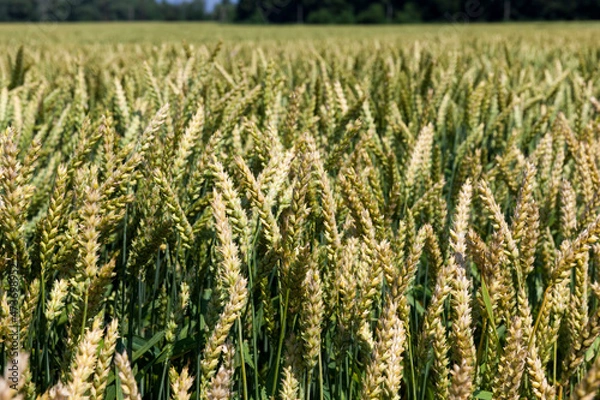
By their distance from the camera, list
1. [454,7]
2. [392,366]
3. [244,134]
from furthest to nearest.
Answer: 1. [454,7]
2. [244,134]
3. [392,366]

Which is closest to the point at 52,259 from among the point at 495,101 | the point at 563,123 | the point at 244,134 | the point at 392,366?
the point at 392,366

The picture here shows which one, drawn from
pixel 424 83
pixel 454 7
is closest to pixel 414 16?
pixel 454 7

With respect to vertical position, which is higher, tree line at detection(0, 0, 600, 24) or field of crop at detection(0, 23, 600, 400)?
tree line at detection(0, 0, 600, 24)

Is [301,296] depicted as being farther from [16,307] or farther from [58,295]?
[16,307]

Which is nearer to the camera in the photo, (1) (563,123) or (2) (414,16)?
(1) (563,123)

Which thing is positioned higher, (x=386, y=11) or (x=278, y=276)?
(x=386, y=11)

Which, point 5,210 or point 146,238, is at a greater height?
point 5,210

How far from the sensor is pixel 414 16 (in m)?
54.4

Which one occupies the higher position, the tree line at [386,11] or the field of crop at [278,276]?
the tree line at [386,11]

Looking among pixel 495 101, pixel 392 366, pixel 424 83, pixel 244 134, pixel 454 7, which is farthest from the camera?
pixel 454 7

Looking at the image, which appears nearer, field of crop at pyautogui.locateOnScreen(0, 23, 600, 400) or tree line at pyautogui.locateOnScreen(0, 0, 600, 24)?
field of crop at pyautogui.locateOnScreen(0, 23, 600, 400)

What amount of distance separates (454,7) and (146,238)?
56.8 m

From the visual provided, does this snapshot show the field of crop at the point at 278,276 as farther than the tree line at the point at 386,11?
No

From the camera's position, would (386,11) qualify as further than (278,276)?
Yes
